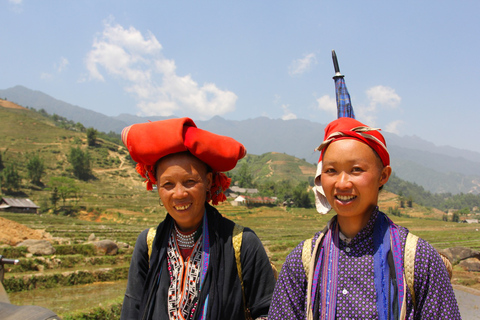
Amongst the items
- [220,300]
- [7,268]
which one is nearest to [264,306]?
[220,300]

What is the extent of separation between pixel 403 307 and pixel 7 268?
18487 mm

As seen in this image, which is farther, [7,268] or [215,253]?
[7,268]

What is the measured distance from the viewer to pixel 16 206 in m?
41.1

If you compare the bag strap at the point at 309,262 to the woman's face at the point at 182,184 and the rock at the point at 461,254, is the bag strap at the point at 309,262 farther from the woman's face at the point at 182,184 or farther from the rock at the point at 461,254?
the rock at the point at 461,254

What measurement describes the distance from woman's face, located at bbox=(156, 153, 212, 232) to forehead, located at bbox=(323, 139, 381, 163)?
2.94ft

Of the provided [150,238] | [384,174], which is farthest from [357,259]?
[150,238]

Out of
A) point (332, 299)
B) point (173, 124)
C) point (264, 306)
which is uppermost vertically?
point (173, 124)

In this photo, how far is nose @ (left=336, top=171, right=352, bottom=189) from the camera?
1.88 metres

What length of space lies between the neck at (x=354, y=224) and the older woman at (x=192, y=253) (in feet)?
2.11

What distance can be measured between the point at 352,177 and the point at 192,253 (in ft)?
4.10

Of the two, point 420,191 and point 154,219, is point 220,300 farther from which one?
point 420,191

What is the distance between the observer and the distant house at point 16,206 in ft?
132

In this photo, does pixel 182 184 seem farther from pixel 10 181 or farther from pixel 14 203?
pixel 10 181

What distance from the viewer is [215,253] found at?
2.34 meters
